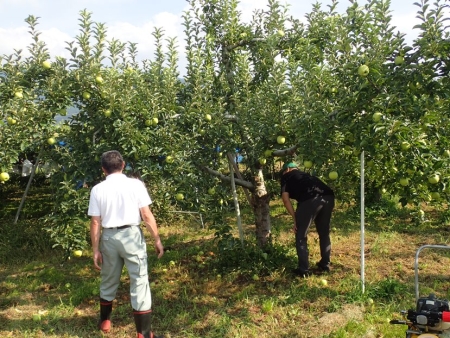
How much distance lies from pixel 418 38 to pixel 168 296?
3.48 meters

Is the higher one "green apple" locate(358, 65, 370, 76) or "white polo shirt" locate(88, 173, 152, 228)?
"green apple" locate(358, 65, 370, 76)

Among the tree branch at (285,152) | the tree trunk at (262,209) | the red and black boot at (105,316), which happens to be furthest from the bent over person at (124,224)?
the tree trunk at (262,209)

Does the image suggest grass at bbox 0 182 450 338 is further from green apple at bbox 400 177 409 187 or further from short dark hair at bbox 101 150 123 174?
short dark hair at bbox 101 150 123 174

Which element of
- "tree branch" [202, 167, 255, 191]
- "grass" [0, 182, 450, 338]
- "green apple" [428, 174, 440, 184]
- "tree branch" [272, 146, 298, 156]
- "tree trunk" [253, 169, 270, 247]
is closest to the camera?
"green apple" [428, 174, 440, 184]

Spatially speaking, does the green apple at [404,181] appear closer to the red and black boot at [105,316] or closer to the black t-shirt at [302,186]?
the black t-shirt at [302,186]

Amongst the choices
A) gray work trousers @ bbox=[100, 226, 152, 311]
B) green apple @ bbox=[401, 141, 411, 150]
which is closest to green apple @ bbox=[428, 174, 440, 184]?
green apple @ bbox=[401, 141, 411, 150]

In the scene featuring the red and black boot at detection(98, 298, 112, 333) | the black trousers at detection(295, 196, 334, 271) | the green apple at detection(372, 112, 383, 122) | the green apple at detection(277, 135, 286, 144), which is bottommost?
the red and black boot at detection(98, 298, 112, 333)

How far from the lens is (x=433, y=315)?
101 inches

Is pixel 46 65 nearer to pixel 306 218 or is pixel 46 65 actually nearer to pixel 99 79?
pixel 99 79

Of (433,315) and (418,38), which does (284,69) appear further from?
(433,315)

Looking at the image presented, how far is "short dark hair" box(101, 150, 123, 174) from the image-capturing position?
3584 millimetres

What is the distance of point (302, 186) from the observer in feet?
16.2

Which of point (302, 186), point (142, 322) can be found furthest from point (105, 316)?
point (302, 186)

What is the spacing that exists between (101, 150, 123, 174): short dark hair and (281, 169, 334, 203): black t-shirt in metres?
2.12
